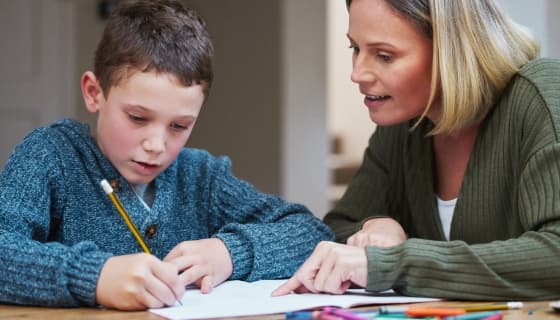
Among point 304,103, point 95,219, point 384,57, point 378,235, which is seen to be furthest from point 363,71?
point 304,103

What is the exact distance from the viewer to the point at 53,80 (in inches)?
193

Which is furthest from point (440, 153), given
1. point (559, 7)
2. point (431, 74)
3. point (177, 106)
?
point (559, 7)

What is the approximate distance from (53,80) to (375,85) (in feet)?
12.3

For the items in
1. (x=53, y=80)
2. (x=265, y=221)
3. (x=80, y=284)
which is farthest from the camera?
(x=53, y=80)

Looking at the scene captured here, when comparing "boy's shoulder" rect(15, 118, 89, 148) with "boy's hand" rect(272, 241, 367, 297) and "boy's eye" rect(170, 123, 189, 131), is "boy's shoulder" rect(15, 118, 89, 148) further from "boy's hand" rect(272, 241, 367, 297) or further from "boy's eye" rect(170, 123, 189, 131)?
"boy's hand" rect(272, 241, 367, 297)

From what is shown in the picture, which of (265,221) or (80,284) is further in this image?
(265,221)

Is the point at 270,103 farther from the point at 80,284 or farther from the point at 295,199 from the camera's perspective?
the point at 80,284

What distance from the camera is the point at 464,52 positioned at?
4.71ft

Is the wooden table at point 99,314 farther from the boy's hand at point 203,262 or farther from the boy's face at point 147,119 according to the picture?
the boy's face at point 147,119

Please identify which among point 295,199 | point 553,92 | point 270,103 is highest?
point 553,92

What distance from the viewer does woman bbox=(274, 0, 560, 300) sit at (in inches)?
49.4

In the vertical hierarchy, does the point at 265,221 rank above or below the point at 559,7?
below

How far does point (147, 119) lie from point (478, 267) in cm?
53

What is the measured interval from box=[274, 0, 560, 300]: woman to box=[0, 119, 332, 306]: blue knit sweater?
0.49ft
